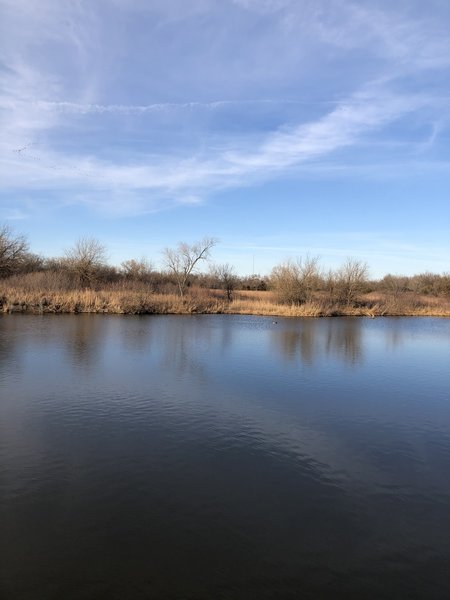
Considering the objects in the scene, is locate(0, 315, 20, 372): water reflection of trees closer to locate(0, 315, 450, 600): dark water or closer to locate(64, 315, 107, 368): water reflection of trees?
locate(0, 315, 450, 600): dark water

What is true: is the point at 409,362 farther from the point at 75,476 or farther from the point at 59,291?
the point at 59,291

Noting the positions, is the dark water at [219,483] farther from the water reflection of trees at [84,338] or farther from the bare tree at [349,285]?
the bare tree at [349,285]

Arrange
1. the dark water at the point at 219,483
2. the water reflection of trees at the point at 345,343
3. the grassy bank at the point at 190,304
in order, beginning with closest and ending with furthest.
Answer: the dark water at the point at 219,483, the water reflection of trees at the point at 345,343, the grassy bank at the point at 190,304

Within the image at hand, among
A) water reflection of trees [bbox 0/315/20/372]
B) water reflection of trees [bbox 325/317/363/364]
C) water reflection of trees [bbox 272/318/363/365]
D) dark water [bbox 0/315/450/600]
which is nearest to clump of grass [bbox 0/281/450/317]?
water reflection of trees [bbox 0/315/20/372]

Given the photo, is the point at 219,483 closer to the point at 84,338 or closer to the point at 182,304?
the point at 84,338

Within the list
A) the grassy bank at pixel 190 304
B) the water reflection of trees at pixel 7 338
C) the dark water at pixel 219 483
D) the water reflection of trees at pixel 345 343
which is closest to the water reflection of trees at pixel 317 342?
the water reflection of trees at pixel 345 343

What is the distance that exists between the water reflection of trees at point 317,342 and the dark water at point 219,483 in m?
3.58

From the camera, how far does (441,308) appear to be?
43062mm

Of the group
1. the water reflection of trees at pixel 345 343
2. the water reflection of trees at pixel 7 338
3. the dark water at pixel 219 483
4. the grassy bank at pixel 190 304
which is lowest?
the dark water at pixel 219 483

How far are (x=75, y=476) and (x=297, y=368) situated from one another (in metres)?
8.80

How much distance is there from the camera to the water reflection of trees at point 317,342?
16362mm

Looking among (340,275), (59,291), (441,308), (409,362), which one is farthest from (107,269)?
(409,362)

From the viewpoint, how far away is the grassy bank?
92.7ft

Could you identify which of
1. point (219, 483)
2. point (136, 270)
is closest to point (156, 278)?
point (136, 270)
